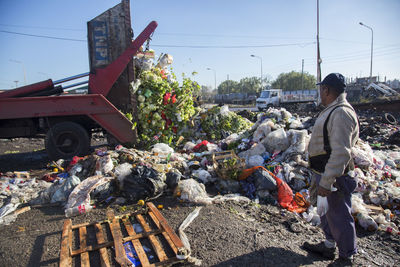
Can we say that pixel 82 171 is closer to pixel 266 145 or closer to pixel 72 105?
pixel 72 105

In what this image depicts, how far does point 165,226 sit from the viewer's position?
9.00 ft

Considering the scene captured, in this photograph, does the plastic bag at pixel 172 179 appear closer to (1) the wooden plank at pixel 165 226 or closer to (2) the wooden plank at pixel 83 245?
(1) the wooden plank at pixel 165 226

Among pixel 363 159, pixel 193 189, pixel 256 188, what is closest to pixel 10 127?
pixel 193 189

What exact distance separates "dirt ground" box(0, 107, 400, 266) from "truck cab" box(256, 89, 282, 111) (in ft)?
64.6

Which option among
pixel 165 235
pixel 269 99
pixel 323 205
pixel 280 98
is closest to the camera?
pixel 323 205

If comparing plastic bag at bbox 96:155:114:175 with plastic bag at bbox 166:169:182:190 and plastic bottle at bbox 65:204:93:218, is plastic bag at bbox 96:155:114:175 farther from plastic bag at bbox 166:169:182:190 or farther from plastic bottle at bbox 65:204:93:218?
plastic bag at bbox 166:169:182:190

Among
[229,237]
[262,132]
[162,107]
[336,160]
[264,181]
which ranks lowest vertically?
[229,237]

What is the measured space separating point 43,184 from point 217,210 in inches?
115

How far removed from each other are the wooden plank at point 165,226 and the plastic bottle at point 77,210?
77 cm

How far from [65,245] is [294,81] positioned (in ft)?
169

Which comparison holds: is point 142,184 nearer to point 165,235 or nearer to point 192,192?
point 192,192

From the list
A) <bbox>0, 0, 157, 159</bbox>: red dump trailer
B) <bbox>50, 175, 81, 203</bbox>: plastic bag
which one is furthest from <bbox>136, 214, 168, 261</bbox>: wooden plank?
<bbox>0, 0, 157, 159</bbox>: red dump trailer

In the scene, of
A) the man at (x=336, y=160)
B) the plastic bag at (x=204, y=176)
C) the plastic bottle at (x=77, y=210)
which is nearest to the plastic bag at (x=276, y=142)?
the plastic bag at (x=204, y=176)

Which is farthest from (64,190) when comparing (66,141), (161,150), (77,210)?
(161,150)
